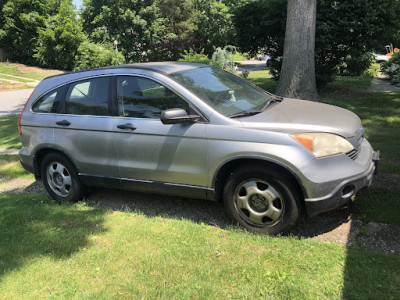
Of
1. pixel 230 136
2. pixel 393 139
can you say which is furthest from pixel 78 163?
pixel 393 139

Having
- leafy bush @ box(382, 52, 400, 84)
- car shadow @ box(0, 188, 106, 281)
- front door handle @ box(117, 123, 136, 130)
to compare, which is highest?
leafy bush @ box(382, 52, 400, 84)

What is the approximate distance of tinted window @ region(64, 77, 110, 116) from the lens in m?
4.27

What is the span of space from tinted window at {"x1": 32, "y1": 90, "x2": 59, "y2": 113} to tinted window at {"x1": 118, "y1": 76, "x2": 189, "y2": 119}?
1.10m

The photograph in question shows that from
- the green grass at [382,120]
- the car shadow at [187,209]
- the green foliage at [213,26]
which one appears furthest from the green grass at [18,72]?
the car shadow at [187,209]

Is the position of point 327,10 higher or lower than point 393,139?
higher

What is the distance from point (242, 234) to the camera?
3.53 meters

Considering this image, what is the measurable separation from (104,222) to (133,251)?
869 millimetres

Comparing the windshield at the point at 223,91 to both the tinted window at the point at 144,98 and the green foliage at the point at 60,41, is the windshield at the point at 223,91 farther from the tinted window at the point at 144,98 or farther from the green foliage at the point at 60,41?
the green foliage at the point at 60,41

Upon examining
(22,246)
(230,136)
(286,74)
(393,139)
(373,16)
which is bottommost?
(22,246)

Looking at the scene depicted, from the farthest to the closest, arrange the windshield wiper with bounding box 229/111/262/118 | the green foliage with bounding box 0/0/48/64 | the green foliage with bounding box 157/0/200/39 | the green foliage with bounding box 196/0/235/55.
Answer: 1. the green foliage with bounding box 196/0/235/55
2. the green foliage with bounding box 157/0/200/39
3. the green foliage with bounding box 0/0/48/64
4. the windshield wiper with bounding box 229/111/262/118

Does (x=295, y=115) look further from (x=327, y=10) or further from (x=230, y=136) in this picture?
(x=327, y=10)

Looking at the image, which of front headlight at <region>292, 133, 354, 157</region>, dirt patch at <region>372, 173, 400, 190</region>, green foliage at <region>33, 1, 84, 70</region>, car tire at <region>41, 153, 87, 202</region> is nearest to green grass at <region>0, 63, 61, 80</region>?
green foliage at <region>33, 1, 84, 70</region>

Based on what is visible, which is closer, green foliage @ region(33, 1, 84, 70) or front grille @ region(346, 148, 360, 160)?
front grille @ region(346, 148, 360, 160)

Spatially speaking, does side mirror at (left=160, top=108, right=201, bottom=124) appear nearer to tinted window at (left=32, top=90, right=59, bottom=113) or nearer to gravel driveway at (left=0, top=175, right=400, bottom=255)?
gravel driveway at (left=0, top=175, right=400, bottom=255)
